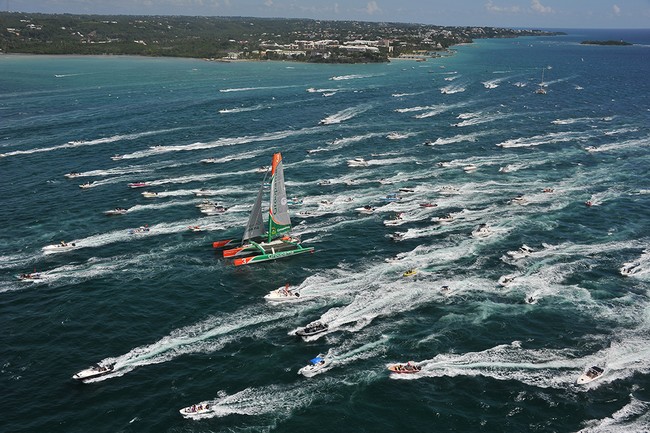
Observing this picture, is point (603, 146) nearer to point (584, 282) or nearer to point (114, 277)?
point (584, 282)

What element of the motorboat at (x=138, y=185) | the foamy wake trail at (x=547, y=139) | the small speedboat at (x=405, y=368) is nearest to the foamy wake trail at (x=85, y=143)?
the motorboat at (x=138, y=185)

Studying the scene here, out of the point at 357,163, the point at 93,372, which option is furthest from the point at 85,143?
the point at 93,372

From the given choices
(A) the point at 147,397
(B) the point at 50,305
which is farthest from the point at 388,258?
(B) the point at 50,305

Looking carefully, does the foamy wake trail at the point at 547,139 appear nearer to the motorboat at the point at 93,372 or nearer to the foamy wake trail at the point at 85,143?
the foamy wake trail at the point at 85,143

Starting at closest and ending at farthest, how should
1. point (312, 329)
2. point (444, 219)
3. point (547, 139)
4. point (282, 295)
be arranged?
point (312, 329) < point (282, 295) < point (444, 219) < point (547, 139)

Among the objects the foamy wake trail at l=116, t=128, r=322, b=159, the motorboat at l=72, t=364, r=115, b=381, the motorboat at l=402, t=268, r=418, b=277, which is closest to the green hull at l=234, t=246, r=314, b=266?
the motorboat at l=402, t=268, r=418, b=277

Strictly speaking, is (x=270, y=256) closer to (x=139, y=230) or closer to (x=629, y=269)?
(x=139, y=230)

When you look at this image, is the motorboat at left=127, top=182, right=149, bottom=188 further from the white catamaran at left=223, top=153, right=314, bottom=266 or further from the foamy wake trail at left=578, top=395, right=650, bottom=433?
the foamy wake trail at left=578, top=395, right=650, bottom=433
